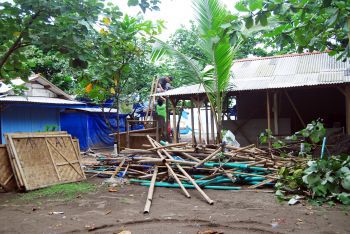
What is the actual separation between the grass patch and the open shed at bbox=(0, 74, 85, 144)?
5.42 meters

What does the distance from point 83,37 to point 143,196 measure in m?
3.45

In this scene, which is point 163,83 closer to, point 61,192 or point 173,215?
point 61,192

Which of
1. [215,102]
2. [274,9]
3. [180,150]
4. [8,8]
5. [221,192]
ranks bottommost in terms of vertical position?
[221,192]

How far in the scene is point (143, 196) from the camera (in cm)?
648

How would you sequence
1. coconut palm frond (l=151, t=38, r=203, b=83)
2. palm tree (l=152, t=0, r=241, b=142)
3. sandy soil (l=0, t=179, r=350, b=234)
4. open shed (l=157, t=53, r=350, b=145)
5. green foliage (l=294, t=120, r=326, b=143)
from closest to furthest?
sandy soil (l=0, t=179, r=350, b=234)
green foliage (l=294, t=120, r=326, b=143)
palm tree (l=152, t=0, r=241, b=142)
coconut palm frond (l=151, t=38, r=203, b=83)
open shed (l=157, t=53, r=350, b=145)

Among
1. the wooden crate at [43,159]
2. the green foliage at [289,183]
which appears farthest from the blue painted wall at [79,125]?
the green foliage at [289,183]

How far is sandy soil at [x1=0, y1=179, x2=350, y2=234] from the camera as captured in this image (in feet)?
14.6

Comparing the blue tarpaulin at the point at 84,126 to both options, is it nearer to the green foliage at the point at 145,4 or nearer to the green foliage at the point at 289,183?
the green foliage at the point at 289,183

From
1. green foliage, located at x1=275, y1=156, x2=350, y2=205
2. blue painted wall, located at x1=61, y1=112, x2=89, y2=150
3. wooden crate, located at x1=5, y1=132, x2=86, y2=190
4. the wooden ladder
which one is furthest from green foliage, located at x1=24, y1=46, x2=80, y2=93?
green foliage, located at x1=275, y1=156, x2=350, y2=205

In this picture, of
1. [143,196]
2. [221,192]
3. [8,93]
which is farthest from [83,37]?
[8,93]

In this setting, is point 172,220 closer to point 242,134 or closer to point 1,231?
point 1,231

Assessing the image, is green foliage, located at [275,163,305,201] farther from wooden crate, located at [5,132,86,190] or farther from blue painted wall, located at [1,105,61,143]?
blue painted wall, located at [1,105,61,143]

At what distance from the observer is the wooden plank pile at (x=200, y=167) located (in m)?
7.03

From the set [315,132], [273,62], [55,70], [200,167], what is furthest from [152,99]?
[315,132]
